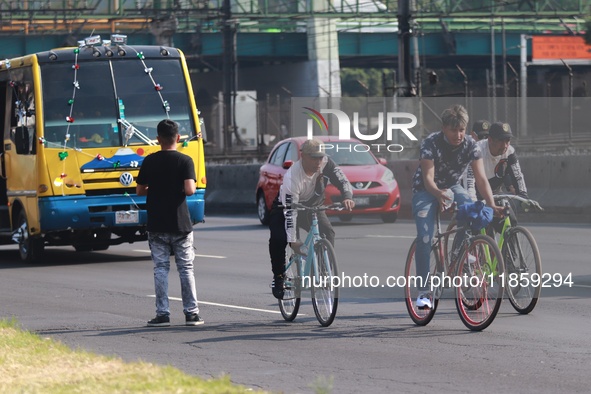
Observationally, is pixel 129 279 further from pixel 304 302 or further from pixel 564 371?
pixel 564 371

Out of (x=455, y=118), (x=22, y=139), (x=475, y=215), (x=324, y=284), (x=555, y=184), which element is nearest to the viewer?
(x=455, y=118)

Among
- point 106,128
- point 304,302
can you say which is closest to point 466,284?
point 304,302

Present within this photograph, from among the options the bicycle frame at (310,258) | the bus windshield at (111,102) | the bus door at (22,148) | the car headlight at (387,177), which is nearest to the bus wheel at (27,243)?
the bus door at (22,148)

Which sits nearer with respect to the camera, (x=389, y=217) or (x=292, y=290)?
(x=292, y=290)

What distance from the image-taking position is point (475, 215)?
10.6 m

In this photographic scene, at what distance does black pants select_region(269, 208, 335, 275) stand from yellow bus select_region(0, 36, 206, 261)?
745 cm

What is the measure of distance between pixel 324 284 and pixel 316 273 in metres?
0.14

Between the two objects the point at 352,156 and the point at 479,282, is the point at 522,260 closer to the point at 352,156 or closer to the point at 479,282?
the point at 479,282

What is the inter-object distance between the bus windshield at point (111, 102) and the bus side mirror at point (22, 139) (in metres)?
0.51

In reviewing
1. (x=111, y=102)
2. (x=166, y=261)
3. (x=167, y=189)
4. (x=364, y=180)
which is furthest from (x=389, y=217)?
(x=167, y=189)

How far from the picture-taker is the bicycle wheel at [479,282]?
33.4 feet

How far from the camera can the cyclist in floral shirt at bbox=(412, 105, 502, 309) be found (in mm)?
10641

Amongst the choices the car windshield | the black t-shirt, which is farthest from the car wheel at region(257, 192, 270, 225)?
the black t-shirt

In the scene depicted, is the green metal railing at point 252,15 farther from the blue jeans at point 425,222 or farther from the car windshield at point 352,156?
the blue jeans at point 425,222
